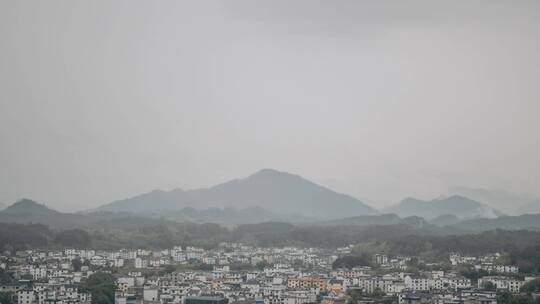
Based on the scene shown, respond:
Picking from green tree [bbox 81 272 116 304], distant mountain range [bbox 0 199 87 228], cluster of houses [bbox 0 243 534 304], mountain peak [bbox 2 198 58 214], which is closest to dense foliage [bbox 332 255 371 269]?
cluster of houses [bbox 0 243 534 304]

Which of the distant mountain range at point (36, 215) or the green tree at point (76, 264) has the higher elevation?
the distant mountain range at point (36, 215)

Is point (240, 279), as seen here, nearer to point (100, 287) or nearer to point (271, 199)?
point (100, 287)

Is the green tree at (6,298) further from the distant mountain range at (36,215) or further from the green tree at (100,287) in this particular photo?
the distant mountain range at (36,215)

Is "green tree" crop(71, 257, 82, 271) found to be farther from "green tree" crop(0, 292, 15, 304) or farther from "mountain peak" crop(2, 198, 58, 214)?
"mountain peak" crop(2, 198, 58, 214)

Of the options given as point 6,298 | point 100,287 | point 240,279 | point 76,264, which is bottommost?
point 6,298

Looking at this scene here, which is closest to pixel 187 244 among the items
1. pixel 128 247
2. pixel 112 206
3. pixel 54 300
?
pixel 128 247

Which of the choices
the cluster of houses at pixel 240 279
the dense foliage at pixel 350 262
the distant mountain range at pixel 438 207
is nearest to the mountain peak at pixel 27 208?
the cluster of houses at pixel 240 279

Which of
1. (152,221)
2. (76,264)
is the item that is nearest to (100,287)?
(76,264)
